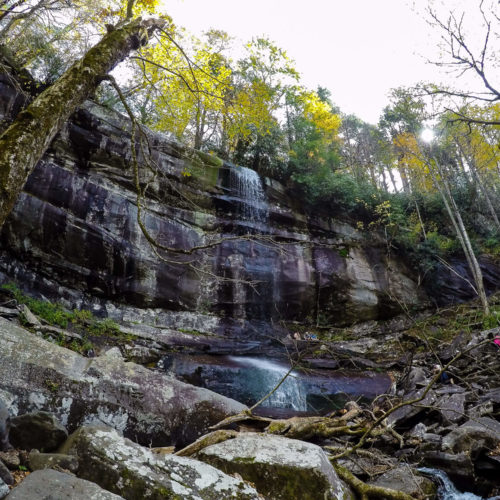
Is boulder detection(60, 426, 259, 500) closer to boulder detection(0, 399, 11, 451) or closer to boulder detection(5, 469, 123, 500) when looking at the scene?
boulder detection(5, 469, 123, 500)

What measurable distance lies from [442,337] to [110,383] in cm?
1317

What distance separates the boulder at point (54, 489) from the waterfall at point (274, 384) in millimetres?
6860

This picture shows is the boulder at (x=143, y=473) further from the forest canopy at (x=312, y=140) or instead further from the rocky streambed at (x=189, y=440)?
the forest canopy at (x=312, y=140)

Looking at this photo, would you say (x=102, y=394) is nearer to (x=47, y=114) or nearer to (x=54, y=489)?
(x=54, y=489)

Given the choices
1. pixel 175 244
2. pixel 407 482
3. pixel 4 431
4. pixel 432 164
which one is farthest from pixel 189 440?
pixel 432 164

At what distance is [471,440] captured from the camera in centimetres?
451

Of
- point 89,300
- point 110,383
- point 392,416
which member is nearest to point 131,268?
point 89,300

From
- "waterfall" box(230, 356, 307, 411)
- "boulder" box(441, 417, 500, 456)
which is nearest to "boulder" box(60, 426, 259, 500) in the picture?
"boulder" box(441, 417, 500, 456)

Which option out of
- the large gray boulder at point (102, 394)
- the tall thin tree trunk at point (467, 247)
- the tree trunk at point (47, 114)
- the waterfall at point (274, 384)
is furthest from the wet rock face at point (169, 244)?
the tree trunk at point (47, 114)

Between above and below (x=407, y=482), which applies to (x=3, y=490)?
above

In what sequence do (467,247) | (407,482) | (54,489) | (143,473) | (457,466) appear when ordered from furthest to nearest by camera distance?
1. (467,247)
2. (457,466)
3. (407,482)
4. (143,473)
5. (54,489)

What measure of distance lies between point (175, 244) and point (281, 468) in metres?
12.1

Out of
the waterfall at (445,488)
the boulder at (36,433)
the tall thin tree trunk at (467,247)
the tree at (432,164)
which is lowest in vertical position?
the waterfall at (445,488)

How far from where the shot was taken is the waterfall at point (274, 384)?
902 centimetres
